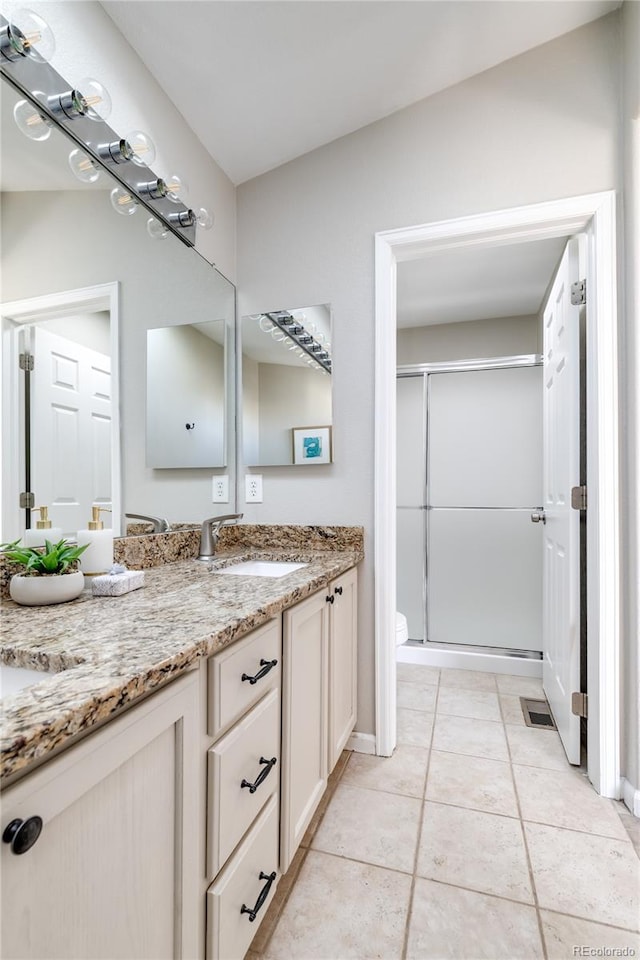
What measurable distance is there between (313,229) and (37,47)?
1.18 m

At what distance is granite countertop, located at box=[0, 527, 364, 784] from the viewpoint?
49 centimetres

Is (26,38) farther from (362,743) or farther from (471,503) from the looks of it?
(471,503)

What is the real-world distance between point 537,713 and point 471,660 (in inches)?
23.2

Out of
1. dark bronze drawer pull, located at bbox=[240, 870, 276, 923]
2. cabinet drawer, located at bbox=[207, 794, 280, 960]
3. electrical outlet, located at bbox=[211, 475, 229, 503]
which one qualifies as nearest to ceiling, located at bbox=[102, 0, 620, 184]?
electrical outlet, located at bbox=[211, 475, 229, 503]

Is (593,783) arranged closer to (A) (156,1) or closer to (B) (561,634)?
(B) (561,634)

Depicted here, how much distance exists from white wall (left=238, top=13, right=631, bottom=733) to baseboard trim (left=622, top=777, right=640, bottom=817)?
896 millimetres

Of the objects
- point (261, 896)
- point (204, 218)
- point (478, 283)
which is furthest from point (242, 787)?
point (478, 283)

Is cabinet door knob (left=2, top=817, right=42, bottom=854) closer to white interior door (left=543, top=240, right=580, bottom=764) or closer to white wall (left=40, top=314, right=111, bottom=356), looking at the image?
white wall (left=40, top=314, right=111, bottom=356)

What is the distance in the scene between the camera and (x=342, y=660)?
170cm

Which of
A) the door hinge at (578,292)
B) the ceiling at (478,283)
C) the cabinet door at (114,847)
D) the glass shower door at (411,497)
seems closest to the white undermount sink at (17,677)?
the cabinet door at (114,847)

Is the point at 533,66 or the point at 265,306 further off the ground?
the point at 533,66

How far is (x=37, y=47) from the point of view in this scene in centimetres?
107

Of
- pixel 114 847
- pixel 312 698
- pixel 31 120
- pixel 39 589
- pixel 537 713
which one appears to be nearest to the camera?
pixel 114 847

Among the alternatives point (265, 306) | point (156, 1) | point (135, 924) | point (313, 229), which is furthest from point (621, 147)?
point (135, 924)
